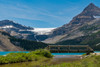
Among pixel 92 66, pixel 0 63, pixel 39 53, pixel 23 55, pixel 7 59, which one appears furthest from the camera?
pixel 39 53

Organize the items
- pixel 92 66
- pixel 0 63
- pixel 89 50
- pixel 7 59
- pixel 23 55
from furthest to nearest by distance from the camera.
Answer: pixel 89 50, pixel 23 55, pixel 7 59, pixel 0 63, pixel 92 66

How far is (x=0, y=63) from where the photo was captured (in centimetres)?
2022

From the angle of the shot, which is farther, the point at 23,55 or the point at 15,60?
the point at 23,55

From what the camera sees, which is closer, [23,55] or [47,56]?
[23,55]

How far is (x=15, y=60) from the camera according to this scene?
21.9 m

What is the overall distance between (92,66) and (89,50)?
2423cm

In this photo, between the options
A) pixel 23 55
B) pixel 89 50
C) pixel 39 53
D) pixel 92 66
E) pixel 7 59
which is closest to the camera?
pixel 92 66

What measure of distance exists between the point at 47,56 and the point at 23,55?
6904mm

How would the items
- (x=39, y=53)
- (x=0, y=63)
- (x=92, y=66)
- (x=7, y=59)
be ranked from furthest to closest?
(x=39, y=53) → (x=7, y=59) → (x=0, y=63) → (x=92, y=66)

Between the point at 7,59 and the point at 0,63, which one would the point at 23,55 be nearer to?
the point at 7,59

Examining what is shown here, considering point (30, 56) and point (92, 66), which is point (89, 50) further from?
point (92, 66)

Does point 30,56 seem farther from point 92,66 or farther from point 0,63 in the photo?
Answer: point 92,66

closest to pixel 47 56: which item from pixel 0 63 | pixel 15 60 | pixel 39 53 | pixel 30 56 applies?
pixel 39 53

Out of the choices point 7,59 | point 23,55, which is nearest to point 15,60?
point 7,59
